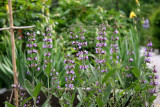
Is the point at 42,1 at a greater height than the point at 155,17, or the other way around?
the point at 42,1

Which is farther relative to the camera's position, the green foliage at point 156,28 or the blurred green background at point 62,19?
the green foliage at point 156,28

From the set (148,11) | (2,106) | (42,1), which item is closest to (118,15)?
(42,1)

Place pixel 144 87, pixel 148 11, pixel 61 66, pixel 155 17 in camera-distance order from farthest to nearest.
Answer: pixel 148 11 < pixel 155 17 < pixel 61 66 < pixel 144 87

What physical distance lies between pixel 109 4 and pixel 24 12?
6328 mm

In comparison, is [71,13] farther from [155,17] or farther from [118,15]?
[155,17]

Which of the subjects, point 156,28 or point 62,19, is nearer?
point 62,19

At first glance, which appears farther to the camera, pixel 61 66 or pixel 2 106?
pixel 61 66

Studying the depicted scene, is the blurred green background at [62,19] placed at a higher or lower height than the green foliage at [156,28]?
higher

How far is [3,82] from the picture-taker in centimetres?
289

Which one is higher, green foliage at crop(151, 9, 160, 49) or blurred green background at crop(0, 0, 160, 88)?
blurred green background at crop(0, 0, 160, 88)

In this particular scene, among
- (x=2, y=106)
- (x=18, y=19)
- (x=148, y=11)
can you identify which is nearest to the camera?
(x=2, y=106)

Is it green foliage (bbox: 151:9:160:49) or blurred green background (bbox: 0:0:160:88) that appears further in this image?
green foliage (bbox: 151:9:160:49)

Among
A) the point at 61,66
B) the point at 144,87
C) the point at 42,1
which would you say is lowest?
the point at 61,66

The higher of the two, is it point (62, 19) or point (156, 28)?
point (62, 19)
